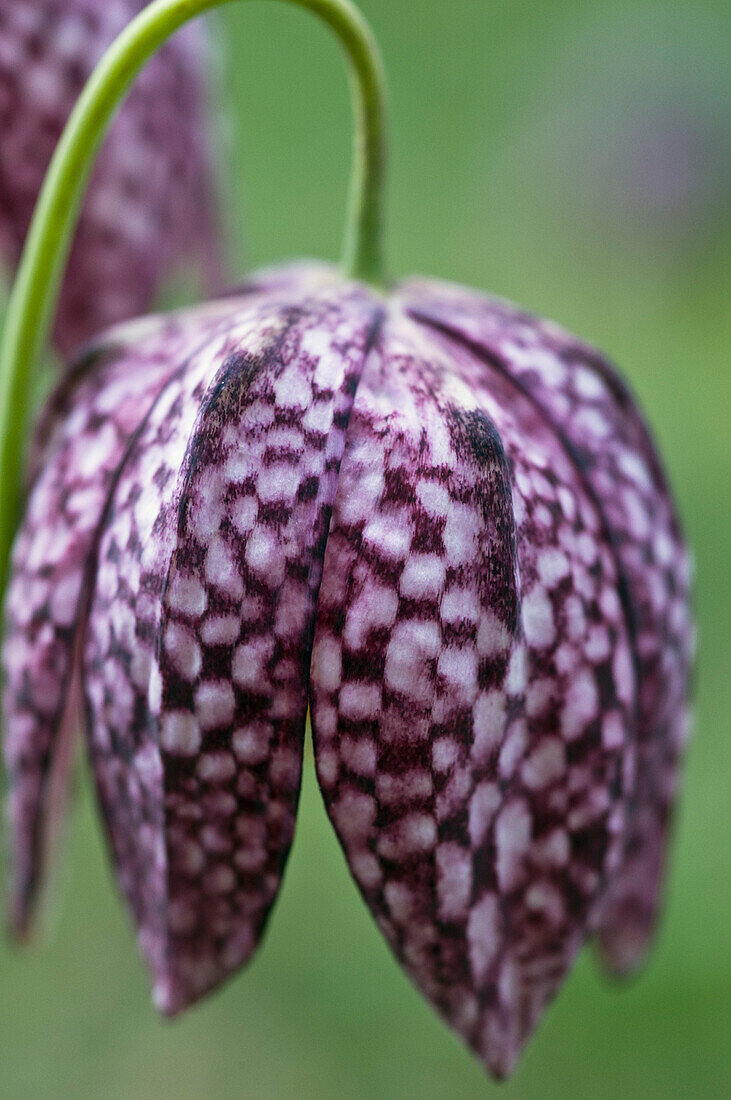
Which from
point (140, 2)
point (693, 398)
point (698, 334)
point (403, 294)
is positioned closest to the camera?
point (403, 294)

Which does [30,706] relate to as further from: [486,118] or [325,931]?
[486,118]

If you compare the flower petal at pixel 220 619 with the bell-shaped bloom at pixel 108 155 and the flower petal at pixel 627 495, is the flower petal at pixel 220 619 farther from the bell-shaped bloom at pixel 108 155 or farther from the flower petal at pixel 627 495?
the bell-shaped bloom at pixel 108 155

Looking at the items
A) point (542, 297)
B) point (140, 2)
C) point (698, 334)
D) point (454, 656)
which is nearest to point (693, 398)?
point (698, 334)

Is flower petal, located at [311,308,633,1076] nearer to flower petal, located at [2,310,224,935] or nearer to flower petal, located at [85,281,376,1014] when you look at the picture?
flower petal, located at [85,281,376,1014]

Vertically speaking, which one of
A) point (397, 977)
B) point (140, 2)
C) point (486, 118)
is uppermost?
point (140, 2)

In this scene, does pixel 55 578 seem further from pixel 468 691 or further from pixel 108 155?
pixel 108 155

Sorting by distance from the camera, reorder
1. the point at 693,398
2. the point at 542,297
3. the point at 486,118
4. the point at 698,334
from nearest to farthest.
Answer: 1. the point at 693,398
2. the point at 698,334
3. the point at 542,297
4. the point at 486,118

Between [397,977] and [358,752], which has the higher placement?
[358,752]

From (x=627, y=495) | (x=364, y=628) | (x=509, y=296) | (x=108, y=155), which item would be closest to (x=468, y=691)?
→ (x=364, y=628)
